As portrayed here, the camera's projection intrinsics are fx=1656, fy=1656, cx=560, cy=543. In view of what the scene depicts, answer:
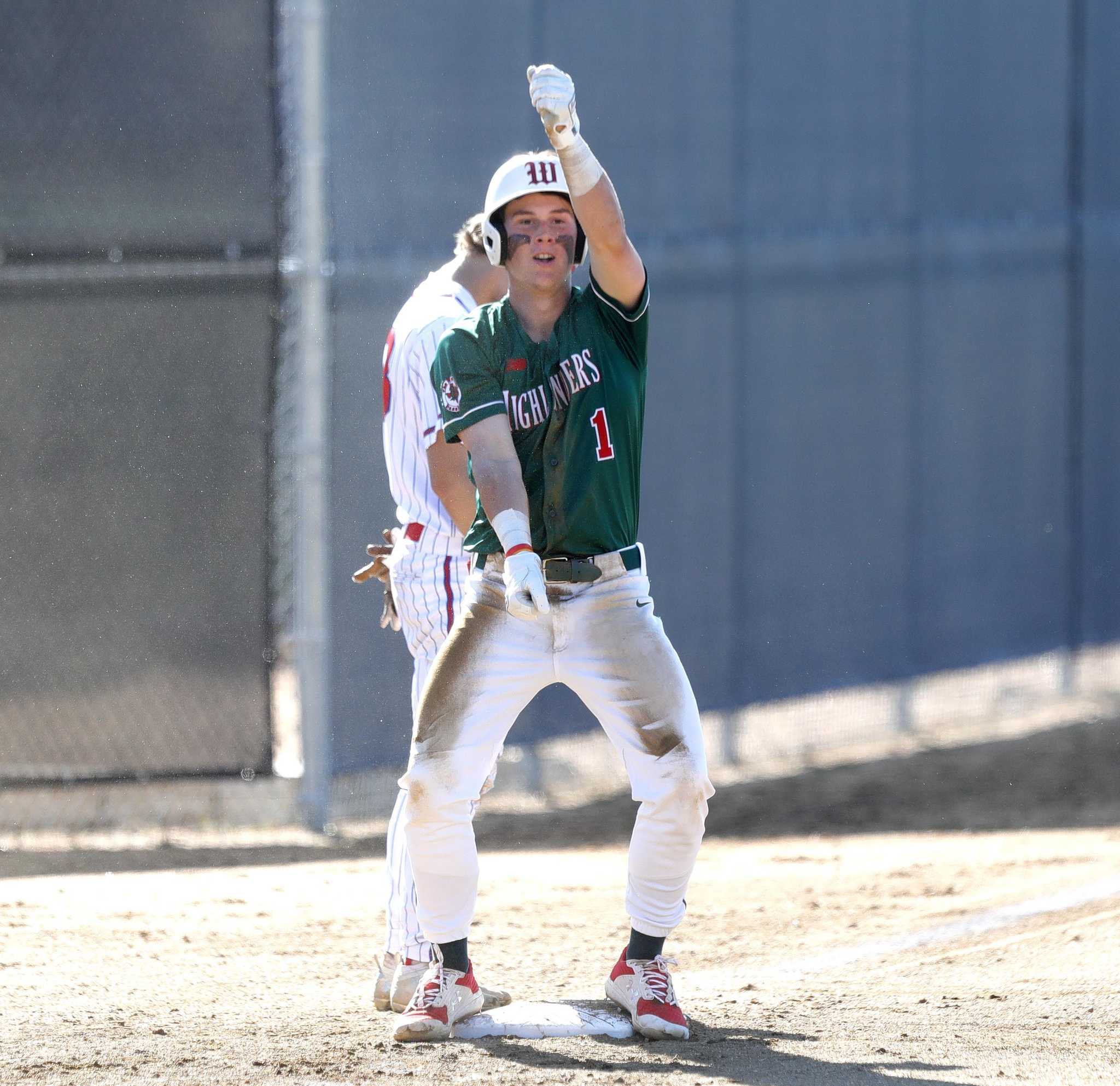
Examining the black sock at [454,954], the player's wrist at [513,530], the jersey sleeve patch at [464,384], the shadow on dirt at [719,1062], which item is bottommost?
the shadow on dirt at [719,1062]

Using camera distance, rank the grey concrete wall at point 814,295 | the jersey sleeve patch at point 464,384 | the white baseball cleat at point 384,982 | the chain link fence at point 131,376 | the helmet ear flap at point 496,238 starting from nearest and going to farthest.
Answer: the jersey sleeve patch at point 464,384
the helmet ear flap at point 496,238
the white baseball cleat at point 384,982
the chain link fence at point 131,376
the grey concrete wall at point 814,295

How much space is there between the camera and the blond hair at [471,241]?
4.19m

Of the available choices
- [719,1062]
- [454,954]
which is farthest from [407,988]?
[719,1062]

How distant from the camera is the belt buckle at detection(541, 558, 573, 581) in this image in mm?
3793

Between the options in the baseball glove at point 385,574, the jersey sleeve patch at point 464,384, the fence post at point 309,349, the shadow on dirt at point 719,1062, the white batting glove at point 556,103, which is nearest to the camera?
the shadow on dirt at point 719,1062

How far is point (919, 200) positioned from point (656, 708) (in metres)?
5.29

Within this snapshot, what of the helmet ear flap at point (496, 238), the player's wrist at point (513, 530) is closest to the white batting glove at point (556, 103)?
→ the helmet ear flap at point (496, 238)

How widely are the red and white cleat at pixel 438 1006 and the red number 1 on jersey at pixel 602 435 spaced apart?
4.15 feet

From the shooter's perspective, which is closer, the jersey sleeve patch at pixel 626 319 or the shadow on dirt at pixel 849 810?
the jersey sleeve patch at pixel 626 319

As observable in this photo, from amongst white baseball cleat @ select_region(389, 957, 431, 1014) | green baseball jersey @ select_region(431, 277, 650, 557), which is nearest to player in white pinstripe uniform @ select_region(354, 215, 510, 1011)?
white baseball cleat @ select_region(389, 957, 431, 1014)

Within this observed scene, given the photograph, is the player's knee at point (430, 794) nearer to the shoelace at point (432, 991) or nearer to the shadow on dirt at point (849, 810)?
the shoelace at point (432, 991)

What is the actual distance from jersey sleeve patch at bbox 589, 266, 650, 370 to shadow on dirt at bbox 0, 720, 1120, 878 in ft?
9.82

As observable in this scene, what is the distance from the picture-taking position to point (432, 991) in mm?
3893

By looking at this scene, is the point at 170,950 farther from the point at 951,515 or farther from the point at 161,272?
the point at 951,515
